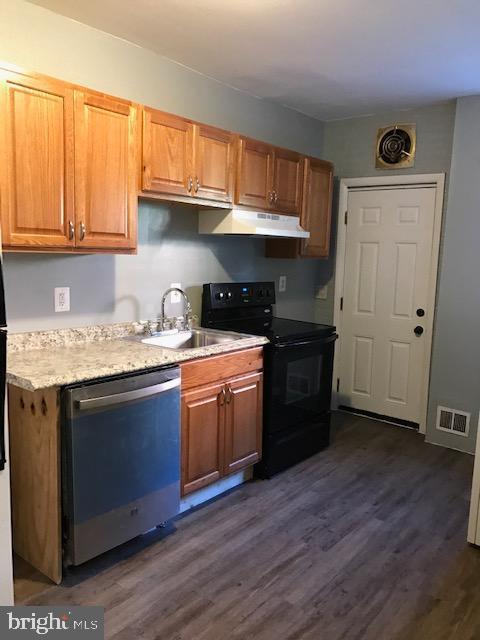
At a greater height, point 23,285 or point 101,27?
point 101,27

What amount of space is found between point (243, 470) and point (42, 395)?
1.51 meters

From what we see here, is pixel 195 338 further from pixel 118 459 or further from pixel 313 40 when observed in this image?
pixel 313 40

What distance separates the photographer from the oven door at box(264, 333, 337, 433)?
3182mm

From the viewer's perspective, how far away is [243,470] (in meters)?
3.18

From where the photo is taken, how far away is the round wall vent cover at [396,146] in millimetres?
4031

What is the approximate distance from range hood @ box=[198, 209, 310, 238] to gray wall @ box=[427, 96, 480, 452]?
4.13 feet

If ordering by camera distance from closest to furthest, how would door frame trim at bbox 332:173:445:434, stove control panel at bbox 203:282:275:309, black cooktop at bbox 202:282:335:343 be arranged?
black cooktop at bbox 202:282:335:343, stove control panel at bbox 203:282:275:309, door frame trim at bbox 332:173:445:434

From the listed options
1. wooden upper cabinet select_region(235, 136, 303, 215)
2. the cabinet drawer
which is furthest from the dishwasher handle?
wooden upper cabinet select_region(235, 136, 303, 215)

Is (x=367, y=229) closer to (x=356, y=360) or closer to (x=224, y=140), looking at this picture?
(x=356, y=360)

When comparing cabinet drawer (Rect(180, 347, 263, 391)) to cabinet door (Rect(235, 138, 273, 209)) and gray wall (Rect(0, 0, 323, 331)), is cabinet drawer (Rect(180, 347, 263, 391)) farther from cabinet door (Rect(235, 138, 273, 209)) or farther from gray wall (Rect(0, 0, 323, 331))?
cabinet door (Rect(235, 138, 273, 209))

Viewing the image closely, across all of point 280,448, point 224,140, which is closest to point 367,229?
point 224,140

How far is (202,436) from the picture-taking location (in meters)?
2.78

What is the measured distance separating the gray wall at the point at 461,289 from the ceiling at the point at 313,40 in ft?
1.28

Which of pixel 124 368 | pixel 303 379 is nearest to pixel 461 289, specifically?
pixel 303 379
